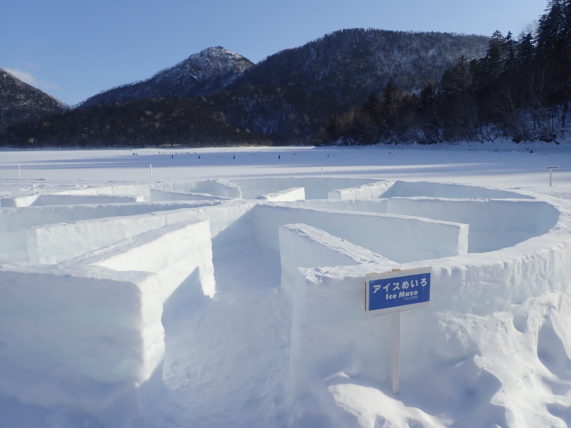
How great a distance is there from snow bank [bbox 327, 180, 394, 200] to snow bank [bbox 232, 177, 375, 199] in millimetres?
1733

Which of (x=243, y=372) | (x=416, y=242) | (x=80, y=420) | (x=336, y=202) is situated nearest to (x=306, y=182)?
(x=336, y=202)

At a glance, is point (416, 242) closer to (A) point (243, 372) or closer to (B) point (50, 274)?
(A) point (243, 372)

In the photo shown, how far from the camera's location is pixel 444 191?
10391mm

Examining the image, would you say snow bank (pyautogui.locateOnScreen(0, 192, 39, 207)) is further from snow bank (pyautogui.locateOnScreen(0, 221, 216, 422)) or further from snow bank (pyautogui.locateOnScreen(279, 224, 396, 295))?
snow bank (pyautogui.locateOnScreen(279, 224, 396, 295))

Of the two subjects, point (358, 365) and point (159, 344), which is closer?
point (358, 365)

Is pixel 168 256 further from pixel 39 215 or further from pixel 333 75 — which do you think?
pixel 333 75

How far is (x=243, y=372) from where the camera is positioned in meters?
4.03

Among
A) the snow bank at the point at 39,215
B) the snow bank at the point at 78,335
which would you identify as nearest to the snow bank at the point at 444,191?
the snow bank at the point at 39,215

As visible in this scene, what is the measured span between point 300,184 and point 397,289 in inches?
388


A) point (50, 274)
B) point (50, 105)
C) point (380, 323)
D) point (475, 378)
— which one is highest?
point (50, 105)

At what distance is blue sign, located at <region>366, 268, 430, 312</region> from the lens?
9.81 feet

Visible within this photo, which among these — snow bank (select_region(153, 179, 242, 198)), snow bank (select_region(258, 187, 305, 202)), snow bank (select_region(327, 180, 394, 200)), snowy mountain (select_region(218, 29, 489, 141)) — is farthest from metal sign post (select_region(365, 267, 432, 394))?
snowy mountain (select_region(218, 29, 489, 141))

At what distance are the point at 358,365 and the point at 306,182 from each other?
32.4 feet

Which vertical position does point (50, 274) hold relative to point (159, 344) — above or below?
above
